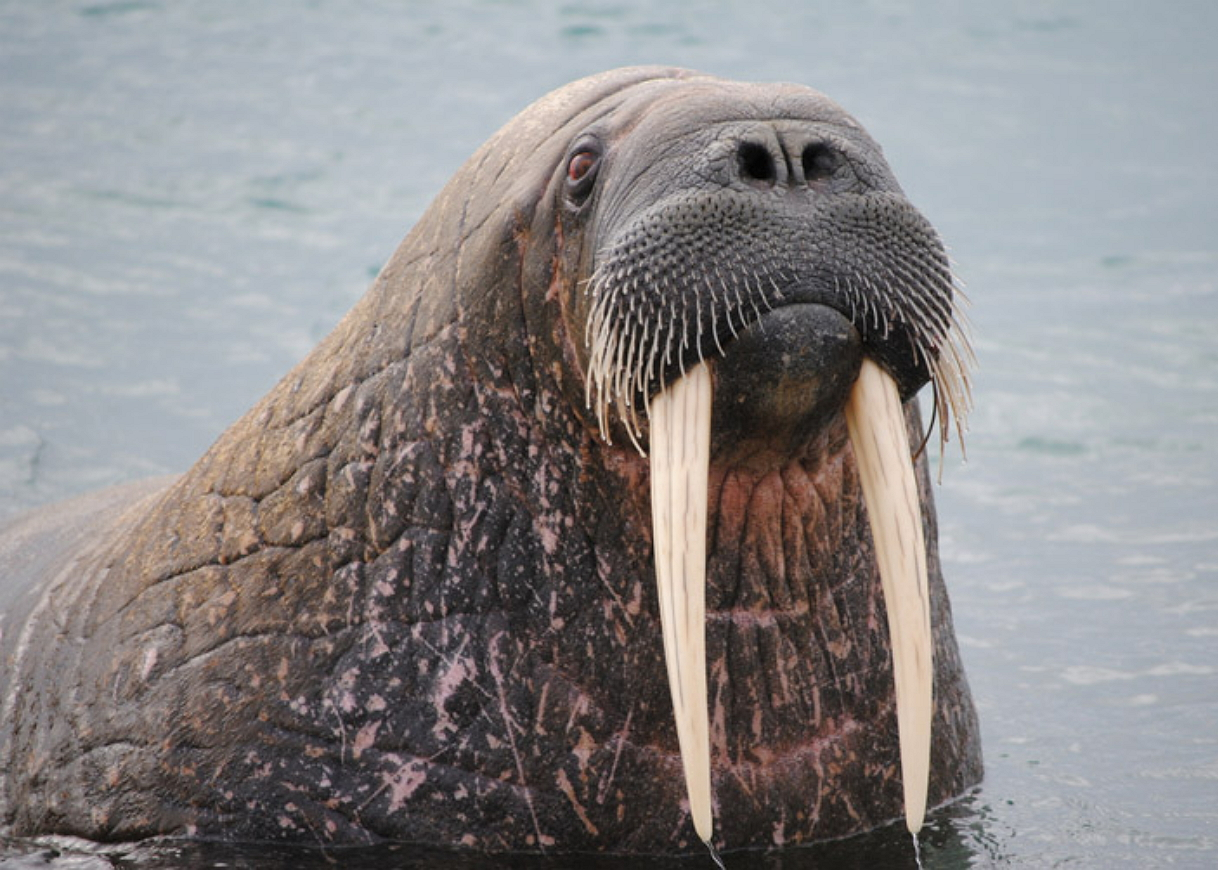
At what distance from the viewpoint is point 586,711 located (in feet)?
14.3

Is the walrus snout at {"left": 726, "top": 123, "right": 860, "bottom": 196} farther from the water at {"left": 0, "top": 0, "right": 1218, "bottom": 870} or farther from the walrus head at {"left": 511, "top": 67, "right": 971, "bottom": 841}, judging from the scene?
the water at {"left": 0, "top": 0, "right": 1218, "bottom": 870}

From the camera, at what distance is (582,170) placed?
427 centimetres

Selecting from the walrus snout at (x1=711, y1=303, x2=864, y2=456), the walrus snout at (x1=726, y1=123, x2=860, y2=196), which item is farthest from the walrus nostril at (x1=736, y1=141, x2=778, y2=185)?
the walrus snout at (x1=711, y1=303, x2=864, y2=456)

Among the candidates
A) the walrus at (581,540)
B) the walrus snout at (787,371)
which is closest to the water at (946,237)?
the walrus at (581,540)

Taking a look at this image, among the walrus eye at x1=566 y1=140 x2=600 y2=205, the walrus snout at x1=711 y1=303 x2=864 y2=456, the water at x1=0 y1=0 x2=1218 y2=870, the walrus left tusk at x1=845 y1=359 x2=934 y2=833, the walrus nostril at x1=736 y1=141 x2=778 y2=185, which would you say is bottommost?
the water at x1=0 y1=0 x2=1218 y2=870

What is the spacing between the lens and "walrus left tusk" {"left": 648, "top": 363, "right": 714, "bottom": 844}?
3.74 m

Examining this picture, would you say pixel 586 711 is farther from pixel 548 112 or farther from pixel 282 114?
pixel 282 114

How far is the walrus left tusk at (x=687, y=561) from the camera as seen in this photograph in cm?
374

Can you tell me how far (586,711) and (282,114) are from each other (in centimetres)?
1347

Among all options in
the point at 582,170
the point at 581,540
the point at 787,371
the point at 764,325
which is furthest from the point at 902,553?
the point at 582,170

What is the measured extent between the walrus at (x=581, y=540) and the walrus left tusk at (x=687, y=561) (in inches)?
0.5

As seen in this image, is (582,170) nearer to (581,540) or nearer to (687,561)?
(581,540)

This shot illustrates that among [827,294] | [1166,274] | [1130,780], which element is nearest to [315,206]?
[1166,274]

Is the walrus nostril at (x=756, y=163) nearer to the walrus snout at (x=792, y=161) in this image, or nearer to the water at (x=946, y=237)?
the walrus snout at (x=792, y=161)
